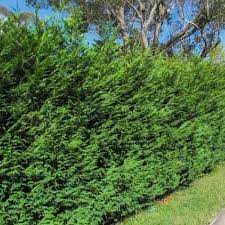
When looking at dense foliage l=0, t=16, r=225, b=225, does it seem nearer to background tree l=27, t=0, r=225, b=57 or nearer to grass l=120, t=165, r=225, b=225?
grass l=120, t=165, r=225, b=225

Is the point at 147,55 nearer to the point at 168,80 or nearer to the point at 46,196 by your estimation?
the point at 168,80

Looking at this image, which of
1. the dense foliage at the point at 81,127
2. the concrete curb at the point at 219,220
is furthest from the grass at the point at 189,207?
the dense foliage at the point at 81,127

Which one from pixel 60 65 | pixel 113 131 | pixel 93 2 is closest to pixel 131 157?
pixel 113 131

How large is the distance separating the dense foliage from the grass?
0.26 meters

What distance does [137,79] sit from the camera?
7.75 m

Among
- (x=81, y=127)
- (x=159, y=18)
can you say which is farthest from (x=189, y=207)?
(x=159, y=18)

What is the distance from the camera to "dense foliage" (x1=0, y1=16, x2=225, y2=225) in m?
5.29

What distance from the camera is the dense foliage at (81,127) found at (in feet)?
17.3

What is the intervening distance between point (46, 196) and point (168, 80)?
4.21 m

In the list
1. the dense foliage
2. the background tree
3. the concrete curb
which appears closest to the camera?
the dense foliage

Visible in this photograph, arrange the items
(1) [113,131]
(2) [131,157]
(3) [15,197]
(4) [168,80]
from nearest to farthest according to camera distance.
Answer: (3) [15,197]
(1) [113,131]
(2) [131,157]
(4) [168,80]

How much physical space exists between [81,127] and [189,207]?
2919 millimetres

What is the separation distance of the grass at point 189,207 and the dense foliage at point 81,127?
0.84 ft

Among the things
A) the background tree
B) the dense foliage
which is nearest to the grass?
the dense foliage
